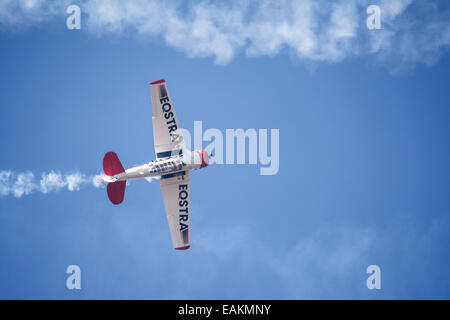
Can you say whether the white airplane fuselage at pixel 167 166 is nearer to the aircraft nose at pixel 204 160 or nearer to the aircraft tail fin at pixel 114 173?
the aircraft nose at pixel 204 160

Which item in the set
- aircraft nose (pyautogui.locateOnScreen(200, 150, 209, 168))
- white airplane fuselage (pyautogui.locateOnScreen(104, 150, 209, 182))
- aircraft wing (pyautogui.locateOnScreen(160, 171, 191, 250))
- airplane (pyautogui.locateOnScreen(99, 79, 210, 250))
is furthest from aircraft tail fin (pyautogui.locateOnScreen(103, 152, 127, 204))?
aircraft nose (pyautogui.locateOnScreen(200, 150, 209, 168))

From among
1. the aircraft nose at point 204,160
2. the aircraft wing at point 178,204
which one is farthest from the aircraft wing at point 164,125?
the aircraft wing at point 178,204

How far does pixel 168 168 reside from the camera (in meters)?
34.0

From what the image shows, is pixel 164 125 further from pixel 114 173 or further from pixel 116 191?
pixel 116 191

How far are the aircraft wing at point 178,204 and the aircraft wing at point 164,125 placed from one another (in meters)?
1.62

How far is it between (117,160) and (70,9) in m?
11.4

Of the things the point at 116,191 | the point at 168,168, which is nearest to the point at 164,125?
the point at 168,168

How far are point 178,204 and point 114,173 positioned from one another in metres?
4.69

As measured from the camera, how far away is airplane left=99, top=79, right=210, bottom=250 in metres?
33.0

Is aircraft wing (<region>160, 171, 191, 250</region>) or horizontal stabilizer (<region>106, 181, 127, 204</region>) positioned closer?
horizontal stabilizer (<region>106, 181, 127, 204</region>)

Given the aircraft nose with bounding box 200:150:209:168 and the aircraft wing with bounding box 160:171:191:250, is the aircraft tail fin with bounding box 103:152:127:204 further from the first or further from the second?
the aircraft nose with bounding box 200:150:209:168

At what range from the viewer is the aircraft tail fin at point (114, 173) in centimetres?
3259
